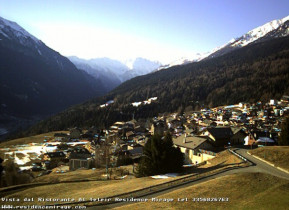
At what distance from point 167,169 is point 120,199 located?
15.1m

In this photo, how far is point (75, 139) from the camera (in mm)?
122250

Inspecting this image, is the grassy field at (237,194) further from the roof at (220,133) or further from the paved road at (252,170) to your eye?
the roof at (220,133)

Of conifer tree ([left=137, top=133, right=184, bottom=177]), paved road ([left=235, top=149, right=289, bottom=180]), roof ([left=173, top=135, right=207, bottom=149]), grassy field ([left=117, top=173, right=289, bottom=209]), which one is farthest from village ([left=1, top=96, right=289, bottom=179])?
grassy field ([left=117, top=173, right=289, bottom=209])

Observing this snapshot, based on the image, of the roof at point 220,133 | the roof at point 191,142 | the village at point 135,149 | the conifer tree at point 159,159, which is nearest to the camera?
the conifer tree at point 159,159

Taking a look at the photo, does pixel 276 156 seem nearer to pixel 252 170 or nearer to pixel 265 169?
pixel 265 169

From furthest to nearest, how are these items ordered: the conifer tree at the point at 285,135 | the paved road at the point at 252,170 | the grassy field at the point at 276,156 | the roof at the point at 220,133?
1. the roof at the point at 220,133
2. the conifer tree at the point at 285,135
3. the grassy field at the point at 276,156
4. the paved road at the point at 252,170

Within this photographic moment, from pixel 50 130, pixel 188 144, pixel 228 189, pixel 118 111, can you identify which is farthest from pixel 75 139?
pixel 228 189

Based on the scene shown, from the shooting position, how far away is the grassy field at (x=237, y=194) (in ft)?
52.0

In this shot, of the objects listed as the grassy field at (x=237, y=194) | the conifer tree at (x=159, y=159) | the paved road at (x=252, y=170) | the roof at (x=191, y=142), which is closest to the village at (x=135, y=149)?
the roof at (x=191, y=142)

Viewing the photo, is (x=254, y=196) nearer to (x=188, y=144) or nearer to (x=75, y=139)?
(x=188, y=144)

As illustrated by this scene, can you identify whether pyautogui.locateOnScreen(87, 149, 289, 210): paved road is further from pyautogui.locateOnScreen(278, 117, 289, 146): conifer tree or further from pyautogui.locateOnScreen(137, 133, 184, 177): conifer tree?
pyautogui.locateOnScreen(278, 117, 289, 146): conifer tree

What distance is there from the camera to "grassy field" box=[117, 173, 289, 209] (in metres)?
15.8

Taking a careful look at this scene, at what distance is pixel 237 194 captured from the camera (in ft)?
59.6

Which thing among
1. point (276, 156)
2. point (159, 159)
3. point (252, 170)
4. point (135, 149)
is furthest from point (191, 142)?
point (252, 170)
